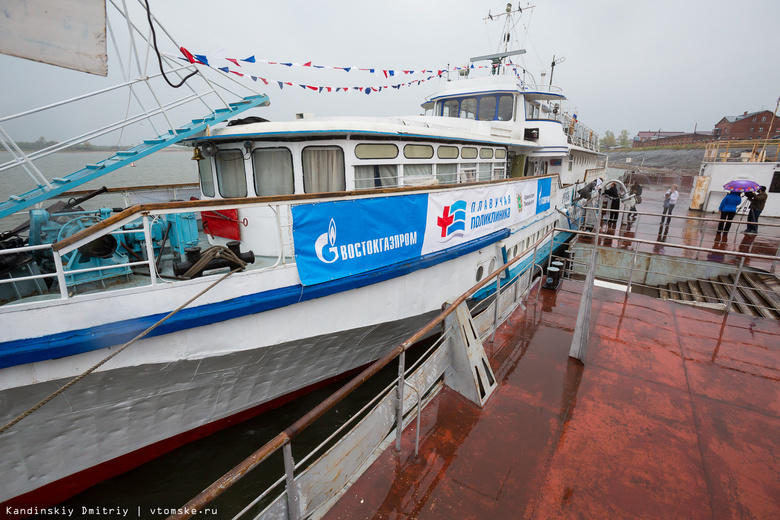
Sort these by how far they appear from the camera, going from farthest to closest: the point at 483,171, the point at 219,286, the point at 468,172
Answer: the point at 483,171, the point at 468,172, the point at 219,286

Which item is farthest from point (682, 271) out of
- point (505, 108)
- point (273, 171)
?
point (273, 171)

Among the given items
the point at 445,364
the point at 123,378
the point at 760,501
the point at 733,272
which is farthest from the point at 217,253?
the point at 733,272

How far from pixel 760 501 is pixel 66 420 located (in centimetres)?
611

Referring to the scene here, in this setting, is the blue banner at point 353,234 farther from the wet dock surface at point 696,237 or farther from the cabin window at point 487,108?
the cabin window at point 487,108

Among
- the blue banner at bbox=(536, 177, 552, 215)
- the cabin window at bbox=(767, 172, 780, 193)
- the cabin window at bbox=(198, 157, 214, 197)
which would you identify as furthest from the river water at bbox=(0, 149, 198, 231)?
the cabin window at bbox=(767, 172, 780, 193)

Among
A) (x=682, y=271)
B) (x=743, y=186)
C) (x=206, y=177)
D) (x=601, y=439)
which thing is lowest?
Result: (x=682, y=271)

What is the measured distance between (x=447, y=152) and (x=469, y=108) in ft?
19.8

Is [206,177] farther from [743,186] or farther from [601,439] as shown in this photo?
[743,186]

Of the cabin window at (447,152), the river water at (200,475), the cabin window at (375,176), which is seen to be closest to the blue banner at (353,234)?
the cabin window at (375,176)

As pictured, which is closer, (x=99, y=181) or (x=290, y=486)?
(x=290, y=486)

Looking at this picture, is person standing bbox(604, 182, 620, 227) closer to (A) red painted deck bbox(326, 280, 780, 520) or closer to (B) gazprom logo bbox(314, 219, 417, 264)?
(A) red painted deck bbox(326, 280, 780, 520)

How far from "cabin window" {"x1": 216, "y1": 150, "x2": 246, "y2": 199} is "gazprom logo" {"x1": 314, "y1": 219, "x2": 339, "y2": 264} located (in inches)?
93.1

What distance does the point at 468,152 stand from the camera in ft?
25.9

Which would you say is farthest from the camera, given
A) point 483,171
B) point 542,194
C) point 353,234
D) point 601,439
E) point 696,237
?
point 696,237
